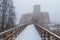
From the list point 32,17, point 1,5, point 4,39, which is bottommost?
point 32,17

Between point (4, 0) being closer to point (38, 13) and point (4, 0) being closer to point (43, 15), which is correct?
point (38, 13)

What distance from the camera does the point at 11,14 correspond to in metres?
35.5

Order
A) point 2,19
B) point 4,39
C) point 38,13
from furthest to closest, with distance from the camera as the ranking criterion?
1. point 38,13
2. point 2,19
3. point 4,39

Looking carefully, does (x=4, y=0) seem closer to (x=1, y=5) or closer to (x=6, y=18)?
(x=1, y=5)

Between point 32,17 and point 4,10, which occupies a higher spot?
point 4,10

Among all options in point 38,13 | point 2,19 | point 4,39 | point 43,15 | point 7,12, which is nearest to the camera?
point 4,39

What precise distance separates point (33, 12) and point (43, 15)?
7.58 metres

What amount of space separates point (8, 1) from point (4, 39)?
25.0 m

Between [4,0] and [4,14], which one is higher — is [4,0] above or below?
above

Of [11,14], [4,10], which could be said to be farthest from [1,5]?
[11,14]

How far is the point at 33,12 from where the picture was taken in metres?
104

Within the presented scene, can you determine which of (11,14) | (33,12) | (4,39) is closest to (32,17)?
(33,12)

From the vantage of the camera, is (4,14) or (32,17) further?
(32,17)

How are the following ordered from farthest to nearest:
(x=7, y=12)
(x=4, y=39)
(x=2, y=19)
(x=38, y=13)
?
1. (x=38, y=13)
2. (x=7, y=12)
3. (x=2, y=19)
4. (x=4, y=39)
